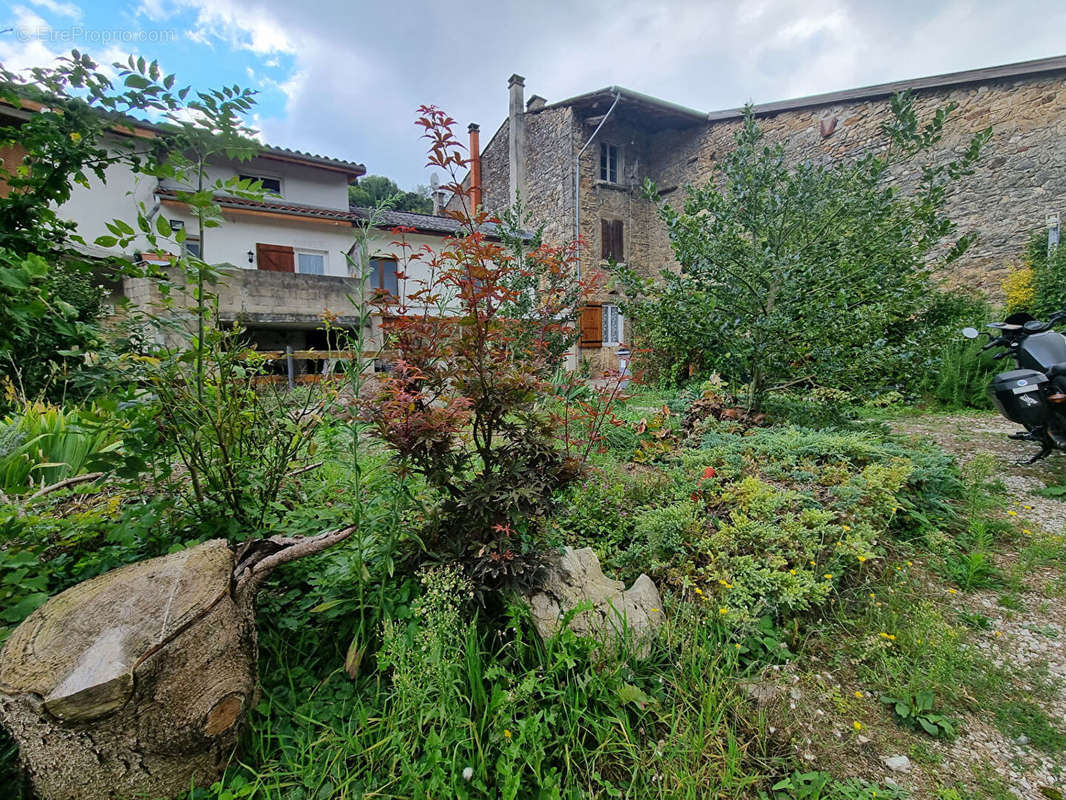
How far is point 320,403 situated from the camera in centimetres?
202

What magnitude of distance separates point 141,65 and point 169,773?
202 cm

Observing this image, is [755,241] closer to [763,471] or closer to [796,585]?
[763,471]

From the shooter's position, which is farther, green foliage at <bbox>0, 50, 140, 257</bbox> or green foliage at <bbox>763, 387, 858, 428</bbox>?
green foliage at <bbox>763, 387, 858, 428</bbox>

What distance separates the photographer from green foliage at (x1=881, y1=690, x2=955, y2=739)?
4.83 feet

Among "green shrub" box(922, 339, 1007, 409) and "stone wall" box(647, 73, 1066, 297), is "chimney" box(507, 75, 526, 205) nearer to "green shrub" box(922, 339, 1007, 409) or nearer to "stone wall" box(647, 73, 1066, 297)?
"stone wall" box(647, 73, 1066, 297)

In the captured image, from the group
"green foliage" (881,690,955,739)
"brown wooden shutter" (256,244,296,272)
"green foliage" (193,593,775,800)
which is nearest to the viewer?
"green foliage" (193,593,775,800)

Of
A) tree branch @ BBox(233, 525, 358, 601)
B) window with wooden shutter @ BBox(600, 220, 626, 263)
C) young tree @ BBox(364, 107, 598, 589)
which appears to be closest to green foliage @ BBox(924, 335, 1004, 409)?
young tree @ BBox(364, 107, 598, 589)

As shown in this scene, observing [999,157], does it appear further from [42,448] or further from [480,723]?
[42,448]

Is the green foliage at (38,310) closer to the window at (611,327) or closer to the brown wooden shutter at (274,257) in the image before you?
the brown wooden shutter at (274,257)

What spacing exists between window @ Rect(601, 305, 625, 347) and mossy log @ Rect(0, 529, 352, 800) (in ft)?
45.7

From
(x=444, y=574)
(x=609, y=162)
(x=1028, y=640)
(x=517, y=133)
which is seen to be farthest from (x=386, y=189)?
(x=1028, y=640)

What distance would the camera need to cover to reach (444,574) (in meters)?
1.54

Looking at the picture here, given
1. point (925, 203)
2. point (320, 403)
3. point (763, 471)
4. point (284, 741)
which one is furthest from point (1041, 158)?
point (284, 741)

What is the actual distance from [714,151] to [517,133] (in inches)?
244
